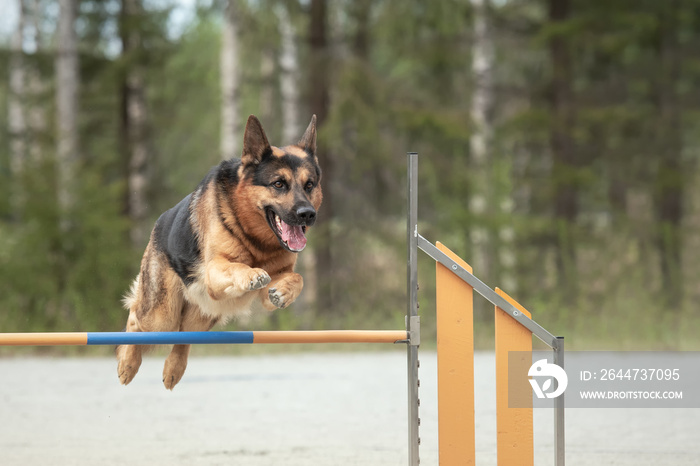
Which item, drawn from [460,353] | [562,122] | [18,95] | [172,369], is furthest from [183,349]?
[18,95]

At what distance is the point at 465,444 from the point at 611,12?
1579cm

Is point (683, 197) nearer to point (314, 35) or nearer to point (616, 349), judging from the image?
point (616, 349)

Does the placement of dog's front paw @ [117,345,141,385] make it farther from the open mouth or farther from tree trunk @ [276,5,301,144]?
tree trunk @ [276,5,301,144]

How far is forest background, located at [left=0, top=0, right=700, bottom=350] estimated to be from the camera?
13.8m

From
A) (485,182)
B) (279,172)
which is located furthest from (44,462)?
(485,182)

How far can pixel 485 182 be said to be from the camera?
1527 centimetres

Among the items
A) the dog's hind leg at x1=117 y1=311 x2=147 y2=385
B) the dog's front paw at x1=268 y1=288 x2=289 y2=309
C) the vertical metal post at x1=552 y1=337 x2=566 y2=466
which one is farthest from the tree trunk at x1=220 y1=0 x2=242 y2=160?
the vertical metal post at x1=552 y1=337 x2=566 y2=466

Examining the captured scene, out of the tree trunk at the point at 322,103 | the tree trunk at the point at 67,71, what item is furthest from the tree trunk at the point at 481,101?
the tree trunk at the point at 67,71

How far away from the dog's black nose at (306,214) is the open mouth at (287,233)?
11 cm

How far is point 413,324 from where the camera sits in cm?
473

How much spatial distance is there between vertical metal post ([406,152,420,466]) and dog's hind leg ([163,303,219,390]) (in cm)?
125

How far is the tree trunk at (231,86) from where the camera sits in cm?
1554

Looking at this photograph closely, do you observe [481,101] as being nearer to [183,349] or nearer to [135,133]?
[135,133]

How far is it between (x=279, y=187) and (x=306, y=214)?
0.25 meters
